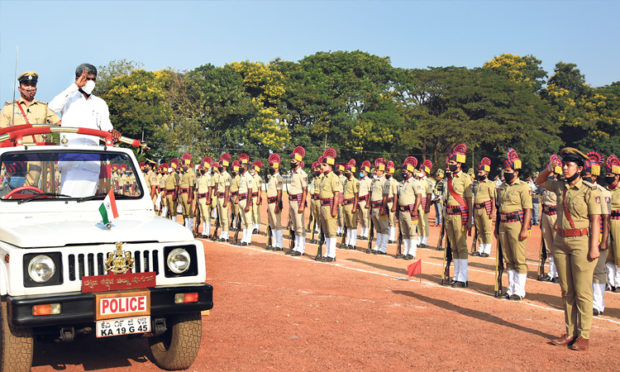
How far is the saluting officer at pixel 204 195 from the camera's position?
1988cm

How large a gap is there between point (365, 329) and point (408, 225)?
8116 mm

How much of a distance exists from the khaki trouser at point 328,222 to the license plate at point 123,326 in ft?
31.8

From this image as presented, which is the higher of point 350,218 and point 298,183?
point 298,183

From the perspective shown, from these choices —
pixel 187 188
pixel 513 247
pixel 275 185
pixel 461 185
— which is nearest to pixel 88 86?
pixel 513 247

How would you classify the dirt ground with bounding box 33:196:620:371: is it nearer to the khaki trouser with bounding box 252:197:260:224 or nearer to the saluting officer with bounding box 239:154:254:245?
the saluting officer with bounding box 239:154:254:245

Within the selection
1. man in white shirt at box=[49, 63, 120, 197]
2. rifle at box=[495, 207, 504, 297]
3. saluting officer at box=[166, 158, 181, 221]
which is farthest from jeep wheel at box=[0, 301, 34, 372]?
saluting officer at box=[166, 158, 181, 221]

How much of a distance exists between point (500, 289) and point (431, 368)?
4.70 metres

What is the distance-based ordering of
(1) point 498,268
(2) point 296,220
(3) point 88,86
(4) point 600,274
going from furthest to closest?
(2) point 296,220, (1) point 498,268, (4) point 600,274, (3) point 88,86

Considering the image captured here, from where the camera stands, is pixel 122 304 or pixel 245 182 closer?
pixel 122 304

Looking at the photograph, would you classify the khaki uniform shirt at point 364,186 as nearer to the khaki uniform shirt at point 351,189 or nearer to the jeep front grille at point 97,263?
the khaki uniform shirt at point 351,189

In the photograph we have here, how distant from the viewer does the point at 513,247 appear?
988cm

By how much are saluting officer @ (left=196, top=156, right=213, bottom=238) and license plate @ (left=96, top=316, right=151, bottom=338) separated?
14883 millimetres

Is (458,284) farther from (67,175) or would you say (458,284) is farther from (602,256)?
(67,175)

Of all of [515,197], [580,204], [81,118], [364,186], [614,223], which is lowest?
[614,223]
